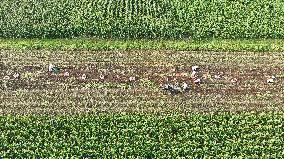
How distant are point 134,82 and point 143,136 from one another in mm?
5773

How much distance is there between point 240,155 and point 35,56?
16979mm

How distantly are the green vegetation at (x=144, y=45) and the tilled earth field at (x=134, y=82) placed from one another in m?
0.47

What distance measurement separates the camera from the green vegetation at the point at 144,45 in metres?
40.7

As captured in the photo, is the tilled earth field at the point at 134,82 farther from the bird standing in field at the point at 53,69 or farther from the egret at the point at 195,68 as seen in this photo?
the egret at the point at 195,68

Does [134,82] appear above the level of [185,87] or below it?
above

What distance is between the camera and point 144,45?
41.2m

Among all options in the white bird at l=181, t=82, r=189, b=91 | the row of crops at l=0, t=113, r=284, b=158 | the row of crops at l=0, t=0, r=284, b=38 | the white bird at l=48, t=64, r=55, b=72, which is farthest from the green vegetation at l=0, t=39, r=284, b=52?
the row of crops at l=0, t=113, r=284, b=158

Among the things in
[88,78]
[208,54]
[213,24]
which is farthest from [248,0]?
[88,78]

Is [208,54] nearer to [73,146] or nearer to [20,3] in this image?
[73,146]

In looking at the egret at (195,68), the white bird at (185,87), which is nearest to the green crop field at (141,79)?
the egret at (195,68)

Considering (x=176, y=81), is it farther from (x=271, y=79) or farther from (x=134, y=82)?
(x=271, y=79)

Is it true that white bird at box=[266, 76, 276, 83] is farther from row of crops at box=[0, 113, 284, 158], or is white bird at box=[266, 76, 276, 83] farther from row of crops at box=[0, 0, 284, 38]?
row of crops at box=[0, 0, 284, 38]

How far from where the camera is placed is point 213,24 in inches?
1699

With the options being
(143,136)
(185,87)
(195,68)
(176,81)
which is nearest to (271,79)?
(195,68)
